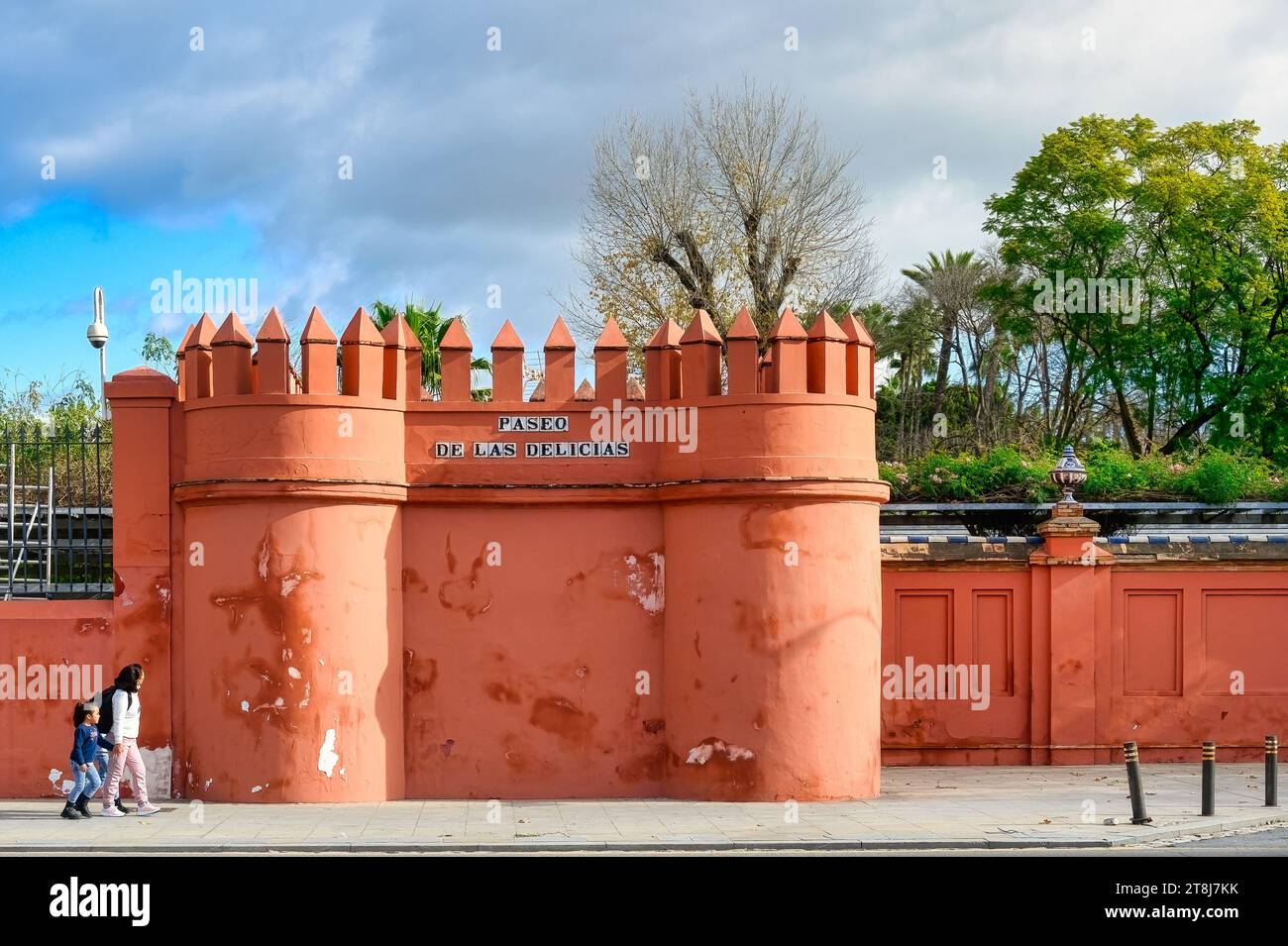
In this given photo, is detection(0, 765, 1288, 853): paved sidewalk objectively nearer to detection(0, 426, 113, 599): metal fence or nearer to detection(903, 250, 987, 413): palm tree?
detection(0, 426, 113, 599): metal fence

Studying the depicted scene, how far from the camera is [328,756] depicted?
15.8 metres

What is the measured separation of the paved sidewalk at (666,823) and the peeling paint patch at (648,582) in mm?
2169

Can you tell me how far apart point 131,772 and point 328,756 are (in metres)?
2.00

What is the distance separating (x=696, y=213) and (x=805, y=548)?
20.7 meters

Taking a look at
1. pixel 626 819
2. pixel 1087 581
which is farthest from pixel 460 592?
pixel 1087 581

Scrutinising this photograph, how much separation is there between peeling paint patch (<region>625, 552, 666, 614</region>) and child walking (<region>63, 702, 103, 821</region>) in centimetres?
587

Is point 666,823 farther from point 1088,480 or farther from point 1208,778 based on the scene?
point 1088,480

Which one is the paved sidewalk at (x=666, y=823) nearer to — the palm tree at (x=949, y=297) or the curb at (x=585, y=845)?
the curb at (x=585, y=845)

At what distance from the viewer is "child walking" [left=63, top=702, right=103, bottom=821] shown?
15047 millimetres

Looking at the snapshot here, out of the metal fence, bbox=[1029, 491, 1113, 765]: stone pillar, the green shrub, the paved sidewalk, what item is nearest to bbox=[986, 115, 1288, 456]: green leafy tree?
the green shrub

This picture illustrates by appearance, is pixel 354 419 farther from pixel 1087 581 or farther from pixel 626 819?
pixel 1087 581

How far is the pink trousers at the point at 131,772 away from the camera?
1528 cm

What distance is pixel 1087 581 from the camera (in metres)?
19.8

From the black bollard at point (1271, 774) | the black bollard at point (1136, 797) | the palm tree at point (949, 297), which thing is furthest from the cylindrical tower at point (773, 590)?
the palm tree at point (949, 297)
